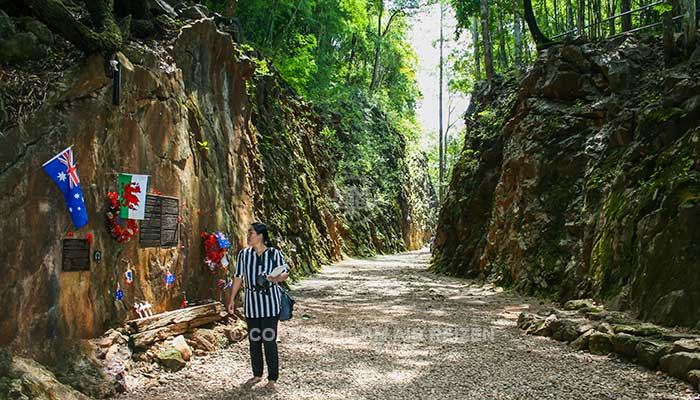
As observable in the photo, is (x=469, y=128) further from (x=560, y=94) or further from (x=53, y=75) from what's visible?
(x=53, y=75)

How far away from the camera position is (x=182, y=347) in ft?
21.2

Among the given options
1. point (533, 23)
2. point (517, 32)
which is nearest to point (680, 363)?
point (533, 23)

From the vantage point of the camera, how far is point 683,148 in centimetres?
837

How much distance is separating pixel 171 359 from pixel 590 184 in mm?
9073

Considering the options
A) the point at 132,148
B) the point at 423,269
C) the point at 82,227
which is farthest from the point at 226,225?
the point at 423,269

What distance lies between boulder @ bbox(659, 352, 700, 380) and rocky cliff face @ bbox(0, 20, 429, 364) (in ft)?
18.7

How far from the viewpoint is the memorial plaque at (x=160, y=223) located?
6.51m

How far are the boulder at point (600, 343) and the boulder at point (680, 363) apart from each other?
3.30 feet

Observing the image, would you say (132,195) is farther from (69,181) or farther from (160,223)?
(69,181)

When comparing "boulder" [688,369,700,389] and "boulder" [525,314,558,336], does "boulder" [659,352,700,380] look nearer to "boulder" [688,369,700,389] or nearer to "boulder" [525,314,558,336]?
"boulder" [688,369,700,389]

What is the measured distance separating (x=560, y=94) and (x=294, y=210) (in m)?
9.33

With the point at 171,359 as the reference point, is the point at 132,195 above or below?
above

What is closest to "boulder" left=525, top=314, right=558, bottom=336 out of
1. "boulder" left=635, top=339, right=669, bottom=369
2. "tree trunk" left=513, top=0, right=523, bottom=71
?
"boulder" left=635, top=339, right=669, bottom=369

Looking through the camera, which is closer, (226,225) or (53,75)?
(53,75)
